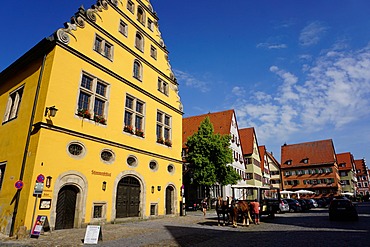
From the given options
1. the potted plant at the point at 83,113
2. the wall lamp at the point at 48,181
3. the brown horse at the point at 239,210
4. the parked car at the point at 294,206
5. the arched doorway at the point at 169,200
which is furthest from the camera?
the parked car at the point at 294,206

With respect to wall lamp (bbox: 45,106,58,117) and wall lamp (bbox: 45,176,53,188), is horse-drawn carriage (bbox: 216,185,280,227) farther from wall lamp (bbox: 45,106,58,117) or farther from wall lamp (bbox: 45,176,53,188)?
wall lamp (bbox: 45,106,58,117)

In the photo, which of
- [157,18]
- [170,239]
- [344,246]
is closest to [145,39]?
[157,18]

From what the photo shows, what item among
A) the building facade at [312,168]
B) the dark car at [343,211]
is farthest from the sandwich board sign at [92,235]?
the building facade at [312,168]

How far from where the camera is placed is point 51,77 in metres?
14.4

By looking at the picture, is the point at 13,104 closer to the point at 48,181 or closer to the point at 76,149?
the point at 76,149

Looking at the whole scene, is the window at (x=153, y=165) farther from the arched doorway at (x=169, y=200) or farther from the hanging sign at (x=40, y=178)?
the hanging sign at (x=40, y=178)

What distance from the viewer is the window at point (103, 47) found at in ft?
59.9

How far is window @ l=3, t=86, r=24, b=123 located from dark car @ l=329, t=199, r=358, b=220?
74.0 feet

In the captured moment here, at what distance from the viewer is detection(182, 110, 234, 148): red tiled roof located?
4150cm

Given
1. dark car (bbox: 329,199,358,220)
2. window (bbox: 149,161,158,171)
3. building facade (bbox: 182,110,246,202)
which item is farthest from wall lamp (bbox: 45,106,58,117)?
building facade (bbox: 182,110,246,202)

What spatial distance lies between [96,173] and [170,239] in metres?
7.30

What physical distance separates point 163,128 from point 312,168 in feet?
191

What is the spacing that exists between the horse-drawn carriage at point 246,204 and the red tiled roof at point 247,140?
24.5 m

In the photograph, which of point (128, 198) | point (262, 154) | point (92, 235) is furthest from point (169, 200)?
point (262, 154)
